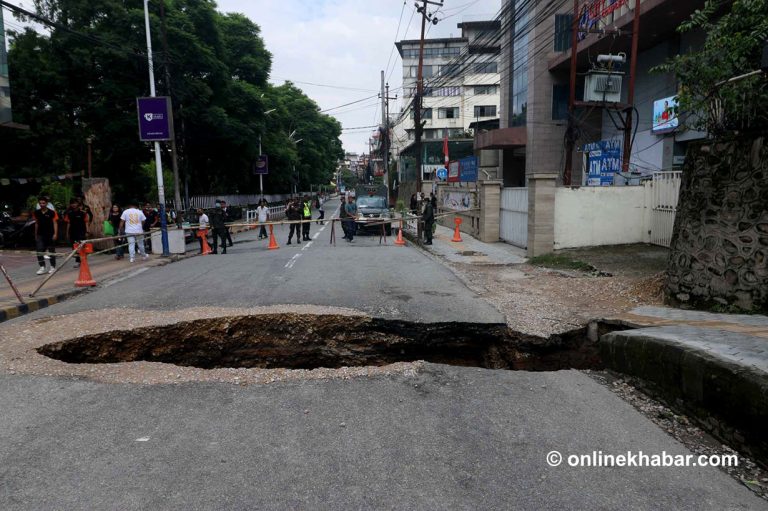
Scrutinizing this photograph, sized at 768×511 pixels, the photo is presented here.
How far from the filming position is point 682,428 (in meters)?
4.10

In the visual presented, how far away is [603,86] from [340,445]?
58.9 feet

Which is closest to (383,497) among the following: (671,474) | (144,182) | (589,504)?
(589,504)

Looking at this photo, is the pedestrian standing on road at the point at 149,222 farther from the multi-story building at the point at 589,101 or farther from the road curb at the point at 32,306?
the multi-story building at the point at 589,101

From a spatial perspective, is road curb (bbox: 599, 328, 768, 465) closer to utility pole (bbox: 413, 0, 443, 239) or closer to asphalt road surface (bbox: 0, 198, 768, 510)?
asphalt road surface (bbox: 0, 198, 768, 510)

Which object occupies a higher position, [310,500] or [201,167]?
[201,167]

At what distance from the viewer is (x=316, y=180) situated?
243ft

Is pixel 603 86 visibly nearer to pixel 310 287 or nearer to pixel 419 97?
pixel 419 97

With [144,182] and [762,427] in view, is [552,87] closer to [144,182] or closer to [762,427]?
[144,182]

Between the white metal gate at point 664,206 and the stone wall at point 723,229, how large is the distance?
16.3ft

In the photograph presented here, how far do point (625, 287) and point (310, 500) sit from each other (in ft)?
24.8

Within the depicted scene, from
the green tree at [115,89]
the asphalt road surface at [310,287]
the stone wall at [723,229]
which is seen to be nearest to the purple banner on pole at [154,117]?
the green tree at [115,89]

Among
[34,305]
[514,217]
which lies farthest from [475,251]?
[34,305]

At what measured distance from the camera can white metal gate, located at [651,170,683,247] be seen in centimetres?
1213

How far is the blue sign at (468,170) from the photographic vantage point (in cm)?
2456
